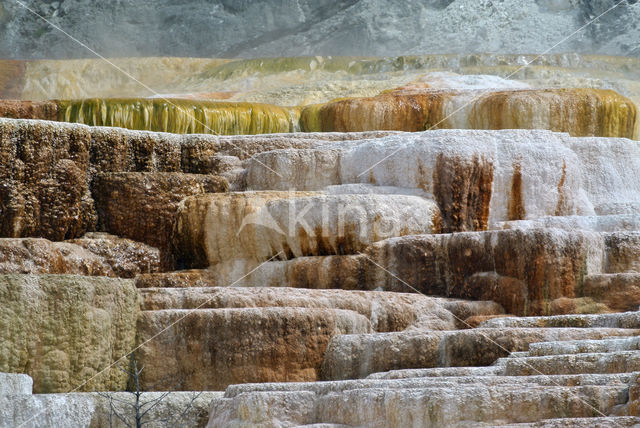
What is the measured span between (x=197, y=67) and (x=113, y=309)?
25.7 m

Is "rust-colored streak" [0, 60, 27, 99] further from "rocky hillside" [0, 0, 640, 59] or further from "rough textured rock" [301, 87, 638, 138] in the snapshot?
"rough textured rock" [301, 87, 638, 138]

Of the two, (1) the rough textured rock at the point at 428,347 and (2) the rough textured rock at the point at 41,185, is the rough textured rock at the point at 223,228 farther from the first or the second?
(1) the rough textured rock at the point at 428,347

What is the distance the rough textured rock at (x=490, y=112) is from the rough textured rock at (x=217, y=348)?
986 centimetres

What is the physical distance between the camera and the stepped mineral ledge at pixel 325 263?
698 cm

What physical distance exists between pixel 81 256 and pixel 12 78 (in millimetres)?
21124

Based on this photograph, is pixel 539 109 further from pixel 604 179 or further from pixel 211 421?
pixel 211 421

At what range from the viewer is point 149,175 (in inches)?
536

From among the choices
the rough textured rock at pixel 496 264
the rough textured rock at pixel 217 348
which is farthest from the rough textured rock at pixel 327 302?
the rough textured rock at pixel 496 264

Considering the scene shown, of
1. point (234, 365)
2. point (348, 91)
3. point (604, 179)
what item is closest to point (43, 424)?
point (234, 365)

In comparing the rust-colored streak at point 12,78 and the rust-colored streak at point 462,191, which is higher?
the rust-colored streak at point 12,78

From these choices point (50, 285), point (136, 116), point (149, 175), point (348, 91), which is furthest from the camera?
point (348, 91)

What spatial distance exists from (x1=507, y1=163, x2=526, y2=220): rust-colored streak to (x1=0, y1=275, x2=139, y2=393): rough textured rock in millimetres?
6490

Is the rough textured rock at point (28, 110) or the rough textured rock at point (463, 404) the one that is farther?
the rough textured rock at point (28, 110)

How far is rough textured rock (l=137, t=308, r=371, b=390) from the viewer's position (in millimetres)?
8891
